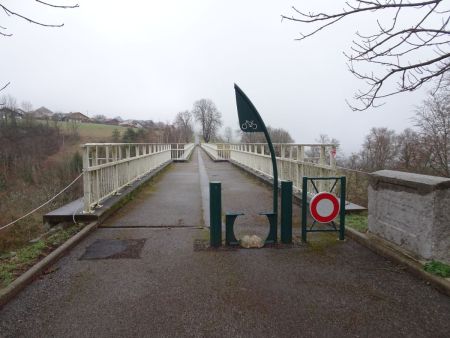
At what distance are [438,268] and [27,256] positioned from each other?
5.01 metres

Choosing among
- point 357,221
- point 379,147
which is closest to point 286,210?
point 357,221

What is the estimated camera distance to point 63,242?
5133 mm

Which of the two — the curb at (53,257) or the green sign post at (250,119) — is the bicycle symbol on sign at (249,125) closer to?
the green sign post at (250,119)

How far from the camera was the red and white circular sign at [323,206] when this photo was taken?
16.6 feet

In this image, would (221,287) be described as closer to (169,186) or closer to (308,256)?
(308,256)

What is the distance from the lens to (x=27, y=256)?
14.8 feet

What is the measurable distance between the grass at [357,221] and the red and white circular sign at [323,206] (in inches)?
32.5

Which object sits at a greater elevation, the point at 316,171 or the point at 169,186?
the point at 316,171

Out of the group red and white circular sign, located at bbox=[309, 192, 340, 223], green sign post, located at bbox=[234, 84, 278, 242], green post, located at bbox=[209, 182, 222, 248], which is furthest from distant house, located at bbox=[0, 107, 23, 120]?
red and white circular sign, located at bbox=[309, 192, 340, 223]

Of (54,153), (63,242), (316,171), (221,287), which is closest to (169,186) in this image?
(316,171)

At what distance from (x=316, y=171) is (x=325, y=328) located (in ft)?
15.4

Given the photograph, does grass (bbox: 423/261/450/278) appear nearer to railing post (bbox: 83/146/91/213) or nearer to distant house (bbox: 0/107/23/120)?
railing post (bbox: 83/146/91/213)

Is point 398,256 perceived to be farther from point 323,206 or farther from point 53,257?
point 53,257

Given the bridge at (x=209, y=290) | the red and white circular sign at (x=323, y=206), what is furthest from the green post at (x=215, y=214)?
the red and white circular sign at (x=323, y=206)
